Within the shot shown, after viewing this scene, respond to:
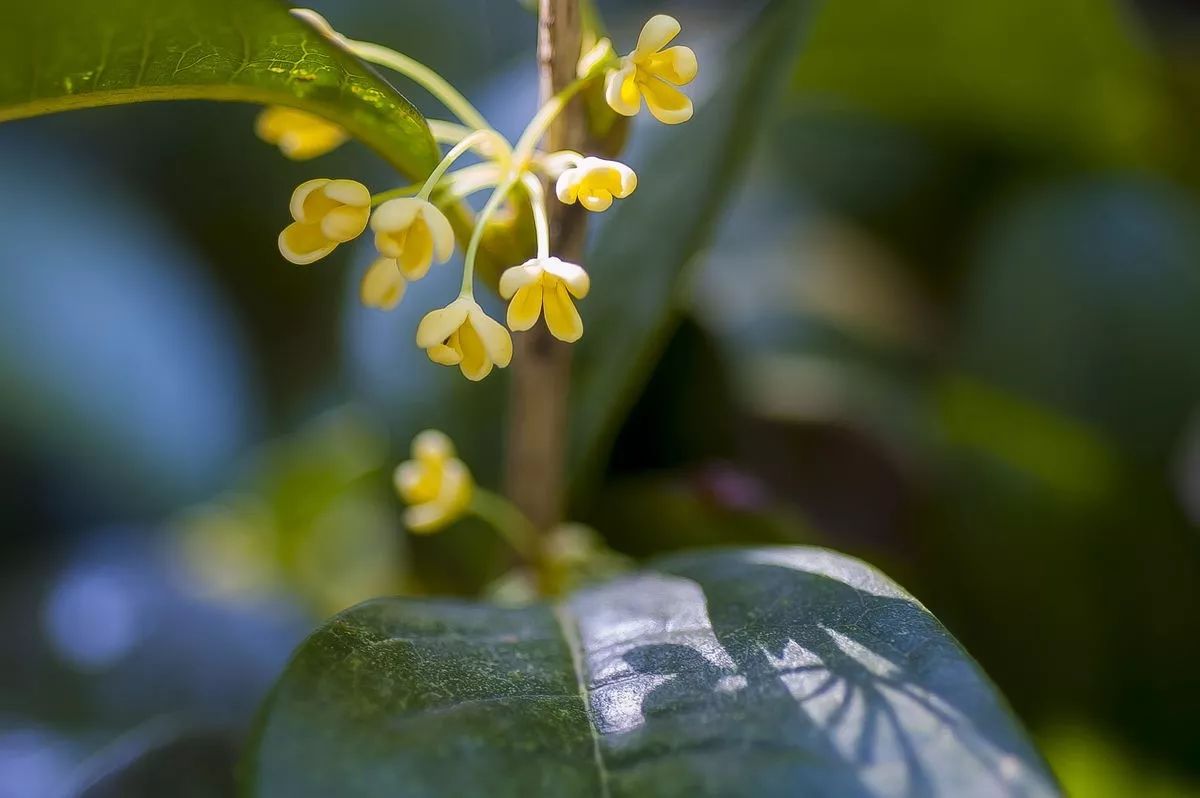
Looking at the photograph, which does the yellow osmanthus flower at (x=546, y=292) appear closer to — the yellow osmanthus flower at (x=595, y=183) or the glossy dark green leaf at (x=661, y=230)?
the yellow osmanthus flower at (x=595, y=183)

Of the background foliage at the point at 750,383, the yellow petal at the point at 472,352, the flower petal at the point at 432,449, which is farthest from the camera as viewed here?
the background foliage at the point at 750,383

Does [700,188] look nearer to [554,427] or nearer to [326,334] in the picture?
[554,427]

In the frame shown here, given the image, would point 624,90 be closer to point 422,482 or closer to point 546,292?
point 546,292

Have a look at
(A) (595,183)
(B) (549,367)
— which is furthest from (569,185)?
(B) (549,367)

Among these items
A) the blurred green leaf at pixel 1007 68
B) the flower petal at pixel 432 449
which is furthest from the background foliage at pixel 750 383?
the flower petal at pixel 432 449

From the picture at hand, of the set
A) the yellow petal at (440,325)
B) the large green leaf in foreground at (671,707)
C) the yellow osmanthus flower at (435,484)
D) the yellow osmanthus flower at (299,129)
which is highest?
the yellow osmanthus flower at (299,129)

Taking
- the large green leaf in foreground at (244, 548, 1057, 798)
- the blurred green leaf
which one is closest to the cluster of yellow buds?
the large green leaf in foreground at (244, 548, 1057, 798)

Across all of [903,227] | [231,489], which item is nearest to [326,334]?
[231,489]
